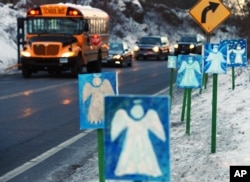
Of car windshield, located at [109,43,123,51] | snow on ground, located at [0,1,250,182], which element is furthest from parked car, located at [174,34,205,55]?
snow on ground, located at [0,1,250,182]

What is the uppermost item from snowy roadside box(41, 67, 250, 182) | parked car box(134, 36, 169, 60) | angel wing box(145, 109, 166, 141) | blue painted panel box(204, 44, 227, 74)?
blue painted panel box(204, 44, 227, 74)

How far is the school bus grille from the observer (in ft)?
80.5

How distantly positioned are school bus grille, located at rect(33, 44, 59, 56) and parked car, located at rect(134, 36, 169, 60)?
18.6 metres

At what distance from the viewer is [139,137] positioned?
4227 mm

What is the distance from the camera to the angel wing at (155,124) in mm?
4207

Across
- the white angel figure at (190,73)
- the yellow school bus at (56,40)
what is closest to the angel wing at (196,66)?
the white angel figure at (190,73)

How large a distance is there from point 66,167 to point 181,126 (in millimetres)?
3031

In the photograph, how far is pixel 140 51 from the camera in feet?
141

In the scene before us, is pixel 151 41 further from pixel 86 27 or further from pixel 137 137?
pixel 137 137

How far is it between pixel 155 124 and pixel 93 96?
244 cm

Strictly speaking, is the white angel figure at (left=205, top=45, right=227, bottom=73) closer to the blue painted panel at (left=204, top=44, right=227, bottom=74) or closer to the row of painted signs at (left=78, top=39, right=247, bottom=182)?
the blue painted panel at (left=204, top=44, right=227, bottom=74)

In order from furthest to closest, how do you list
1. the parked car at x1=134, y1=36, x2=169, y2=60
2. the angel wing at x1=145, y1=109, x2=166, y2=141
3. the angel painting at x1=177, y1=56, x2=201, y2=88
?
the parked car at x1=134, y1=36, x2=169, y2=60 → the angel painting at x1=177, y1=56, x2=201, y2=88 → the angel wing at x1=145, y1=109, x2=166, y2=141

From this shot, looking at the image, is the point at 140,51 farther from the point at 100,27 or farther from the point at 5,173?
the point at 5,173

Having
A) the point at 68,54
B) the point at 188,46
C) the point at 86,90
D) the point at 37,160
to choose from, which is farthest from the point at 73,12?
the point at 188,46
